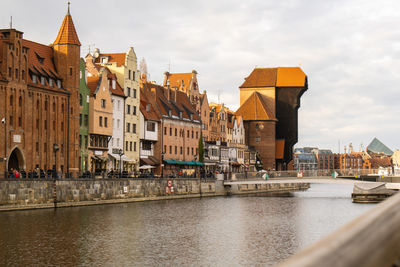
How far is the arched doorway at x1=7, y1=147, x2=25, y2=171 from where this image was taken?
212 feet

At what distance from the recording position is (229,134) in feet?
456

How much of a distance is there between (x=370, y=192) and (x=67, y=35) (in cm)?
4271

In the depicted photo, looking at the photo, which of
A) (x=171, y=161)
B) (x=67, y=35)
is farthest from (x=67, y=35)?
(x=171, y=161)

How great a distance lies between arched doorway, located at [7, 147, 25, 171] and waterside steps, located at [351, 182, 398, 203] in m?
42.1

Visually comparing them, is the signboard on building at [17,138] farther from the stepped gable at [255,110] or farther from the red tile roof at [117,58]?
the stepped gable at [255,110]

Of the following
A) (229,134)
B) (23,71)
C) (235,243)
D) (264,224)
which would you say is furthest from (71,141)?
(229,134)

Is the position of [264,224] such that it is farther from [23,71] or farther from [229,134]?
[229,134]

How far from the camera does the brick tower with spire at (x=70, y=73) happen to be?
73.3 meters

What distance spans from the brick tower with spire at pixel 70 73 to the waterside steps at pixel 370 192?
1425 inches

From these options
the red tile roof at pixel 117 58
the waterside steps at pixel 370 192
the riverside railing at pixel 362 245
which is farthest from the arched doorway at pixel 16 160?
the riverside railing at pixel 362 245

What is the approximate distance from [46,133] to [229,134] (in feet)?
239

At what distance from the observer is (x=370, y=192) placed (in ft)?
274

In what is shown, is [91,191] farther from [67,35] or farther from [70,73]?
[67,35]

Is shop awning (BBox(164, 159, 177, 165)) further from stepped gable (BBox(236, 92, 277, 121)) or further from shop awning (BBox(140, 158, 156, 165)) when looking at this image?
stepped gable (BBox(236, 92, 277, 121))
